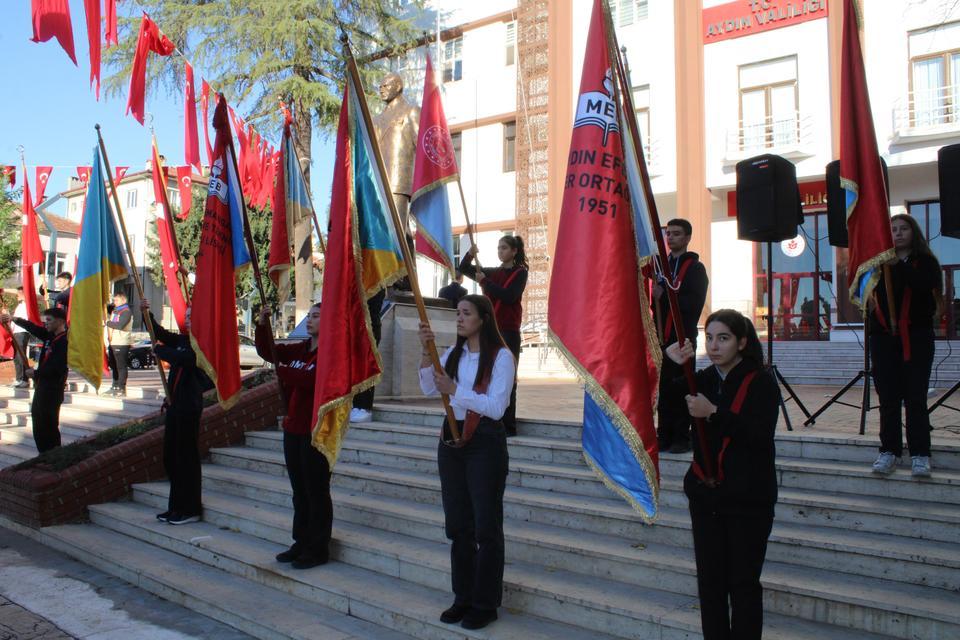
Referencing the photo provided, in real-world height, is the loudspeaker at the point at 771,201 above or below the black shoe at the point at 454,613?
above

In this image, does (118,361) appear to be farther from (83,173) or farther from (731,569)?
(731,569)

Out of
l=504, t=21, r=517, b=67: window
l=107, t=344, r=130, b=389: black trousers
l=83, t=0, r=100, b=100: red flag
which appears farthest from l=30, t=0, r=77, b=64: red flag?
l=504, t=21, r=517, b=67: window

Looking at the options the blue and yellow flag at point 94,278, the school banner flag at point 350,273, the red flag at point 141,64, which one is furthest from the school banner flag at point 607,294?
the red flag at point 141,64

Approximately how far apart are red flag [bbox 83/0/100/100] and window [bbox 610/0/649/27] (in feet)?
57.1

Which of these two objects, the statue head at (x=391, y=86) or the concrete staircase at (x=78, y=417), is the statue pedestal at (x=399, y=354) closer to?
the statue head at (x=391, y=86)

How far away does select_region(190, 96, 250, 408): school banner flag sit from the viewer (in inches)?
246

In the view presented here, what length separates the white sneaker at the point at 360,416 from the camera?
8235 mm

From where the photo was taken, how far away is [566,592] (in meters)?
4.44

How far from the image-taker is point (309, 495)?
546 cm

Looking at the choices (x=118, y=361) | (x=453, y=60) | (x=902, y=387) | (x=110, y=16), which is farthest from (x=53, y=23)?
(x=453, y=60)

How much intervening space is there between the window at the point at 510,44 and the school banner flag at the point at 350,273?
2213cm

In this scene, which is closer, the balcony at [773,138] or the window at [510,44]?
the balcony at [773,138]

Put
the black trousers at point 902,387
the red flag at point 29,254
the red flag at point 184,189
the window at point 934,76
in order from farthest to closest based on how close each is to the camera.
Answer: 1. the window at point 934,76
2. the red flag at point 184,189
3. the red flag at point 29,254
4. the black trousers at point 902,387

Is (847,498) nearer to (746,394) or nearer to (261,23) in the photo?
(746,394)
